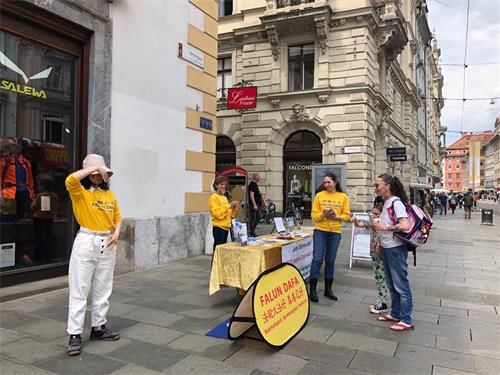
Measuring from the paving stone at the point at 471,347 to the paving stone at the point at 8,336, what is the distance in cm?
429

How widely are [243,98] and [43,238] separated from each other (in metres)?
11.8

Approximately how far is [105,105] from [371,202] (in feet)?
49.6

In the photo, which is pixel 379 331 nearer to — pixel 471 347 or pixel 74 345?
pixel 471 347

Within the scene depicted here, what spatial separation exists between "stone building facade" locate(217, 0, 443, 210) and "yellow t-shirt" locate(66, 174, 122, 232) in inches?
624

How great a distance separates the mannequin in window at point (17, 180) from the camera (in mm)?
6059

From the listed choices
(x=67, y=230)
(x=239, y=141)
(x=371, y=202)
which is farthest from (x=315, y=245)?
(x=239, y=141)

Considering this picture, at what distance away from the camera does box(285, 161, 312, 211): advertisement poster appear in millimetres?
20250

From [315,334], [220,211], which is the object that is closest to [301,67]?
[220,211]

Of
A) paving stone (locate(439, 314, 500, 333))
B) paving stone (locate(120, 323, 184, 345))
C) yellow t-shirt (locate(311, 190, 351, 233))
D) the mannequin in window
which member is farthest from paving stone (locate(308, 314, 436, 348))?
the mannequin in window

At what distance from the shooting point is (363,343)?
13.7 feet

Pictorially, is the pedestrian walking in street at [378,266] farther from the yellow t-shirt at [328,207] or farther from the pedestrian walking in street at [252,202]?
the pedestrian walking in street at [252,202]

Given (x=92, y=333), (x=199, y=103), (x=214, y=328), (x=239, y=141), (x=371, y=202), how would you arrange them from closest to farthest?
(x=92, y=333)
(x=214, y=328)
(x=199, y=103)
(x=371, y=202)
(x=239, y=141)

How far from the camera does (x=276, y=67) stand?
20500 mm

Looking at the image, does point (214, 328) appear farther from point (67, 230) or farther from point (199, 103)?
point (199, 103)
